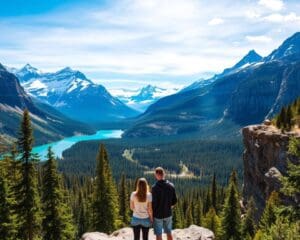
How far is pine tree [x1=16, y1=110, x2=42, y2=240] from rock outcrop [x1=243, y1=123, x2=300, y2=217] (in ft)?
141

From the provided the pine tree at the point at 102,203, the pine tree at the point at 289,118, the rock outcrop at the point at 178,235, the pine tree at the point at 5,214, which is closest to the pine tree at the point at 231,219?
the pine tree at the point at 102,203

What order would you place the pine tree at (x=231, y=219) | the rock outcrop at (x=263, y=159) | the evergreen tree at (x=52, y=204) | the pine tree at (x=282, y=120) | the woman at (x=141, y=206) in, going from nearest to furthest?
the woman at (x=141, y=206), the evergreen tree at (x=52, y=204), the pine tree at (x=231, y=219), the rock outcrop at (x=263, y=159), the pine tree at (x=282, y=120)

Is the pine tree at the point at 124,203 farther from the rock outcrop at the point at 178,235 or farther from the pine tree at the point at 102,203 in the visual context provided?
the rock outcrop at the point at 178,235

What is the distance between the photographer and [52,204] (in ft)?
170

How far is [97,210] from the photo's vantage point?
67500 millimetres

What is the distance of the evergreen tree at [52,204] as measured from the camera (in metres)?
51.2

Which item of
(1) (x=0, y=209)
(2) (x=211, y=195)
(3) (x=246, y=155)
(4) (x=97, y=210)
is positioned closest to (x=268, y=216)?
(4) (x=97, y=210)

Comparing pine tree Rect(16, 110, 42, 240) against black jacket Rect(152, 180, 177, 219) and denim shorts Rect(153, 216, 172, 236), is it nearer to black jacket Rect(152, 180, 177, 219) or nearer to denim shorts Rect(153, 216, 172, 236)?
denim shorts Rect(153, 216, 172, 236)

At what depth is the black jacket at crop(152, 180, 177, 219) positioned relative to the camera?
26406 millimetres

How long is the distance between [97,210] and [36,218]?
18.3 meters

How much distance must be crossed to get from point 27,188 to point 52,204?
4312 mm

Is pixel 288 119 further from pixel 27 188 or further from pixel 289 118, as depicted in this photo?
pixel 27 188

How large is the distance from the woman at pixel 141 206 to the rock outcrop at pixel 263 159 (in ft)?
170

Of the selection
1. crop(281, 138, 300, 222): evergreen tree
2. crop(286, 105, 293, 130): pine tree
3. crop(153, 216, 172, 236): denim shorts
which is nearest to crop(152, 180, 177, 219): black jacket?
crop(153, 216, 172, 236): denim shorts
